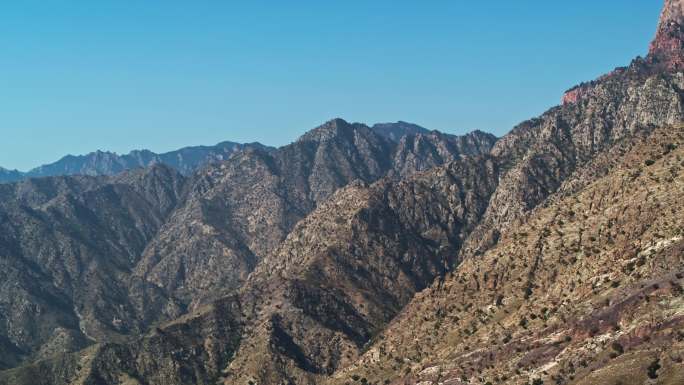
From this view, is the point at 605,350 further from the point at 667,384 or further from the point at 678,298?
the point at 667,384

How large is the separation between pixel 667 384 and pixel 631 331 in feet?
124

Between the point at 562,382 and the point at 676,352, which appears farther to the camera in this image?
the point at 562,382

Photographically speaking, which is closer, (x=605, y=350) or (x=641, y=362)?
(x=641, y=362)

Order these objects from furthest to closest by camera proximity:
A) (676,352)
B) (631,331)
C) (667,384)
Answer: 1. (631,331)
2. (676,352)
3. (667,384)

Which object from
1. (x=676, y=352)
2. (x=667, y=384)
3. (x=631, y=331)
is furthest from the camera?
(x=631, y=331)

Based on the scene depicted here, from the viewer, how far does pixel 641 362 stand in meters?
177

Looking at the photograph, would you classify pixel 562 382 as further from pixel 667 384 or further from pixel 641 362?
pixel 667 384

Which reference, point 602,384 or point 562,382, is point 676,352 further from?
point 562,382

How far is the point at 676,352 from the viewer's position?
561 ft

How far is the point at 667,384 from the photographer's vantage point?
159750 mm

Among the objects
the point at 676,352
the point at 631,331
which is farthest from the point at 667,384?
the point at 631,331

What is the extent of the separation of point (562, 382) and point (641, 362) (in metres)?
25.7

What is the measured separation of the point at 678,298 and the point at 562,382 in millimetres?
36355

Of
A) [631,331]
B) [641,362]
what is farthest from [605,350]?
[641,362]
